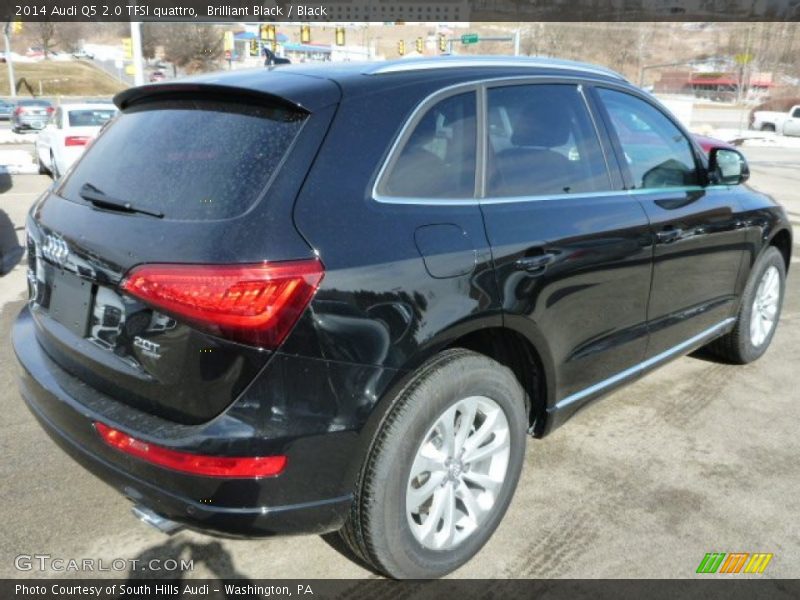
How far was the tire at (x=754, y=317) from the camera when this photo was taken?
14.4 feet

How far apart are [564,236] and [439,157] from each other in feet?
2.08

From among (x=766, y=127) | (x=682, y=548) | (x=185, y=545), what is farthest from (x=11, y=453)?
(x=766, y=127)

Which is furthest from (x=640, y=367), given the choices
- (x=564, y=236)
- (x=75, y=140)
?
(x=75, y=140)

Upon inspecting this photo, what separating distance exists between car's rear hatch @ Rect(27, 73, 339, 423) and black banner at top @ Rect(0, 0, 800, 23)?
19.9m

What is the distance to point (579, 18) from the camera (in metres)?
104

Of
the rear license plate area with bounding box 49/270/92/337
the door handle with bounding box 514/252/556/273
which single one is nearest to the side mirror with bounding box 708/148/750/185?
the door handle with bounding box 514/252/556/273

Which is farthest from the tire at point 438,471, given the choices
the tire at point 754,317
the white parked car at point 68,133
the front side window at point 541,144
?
the white parked car at point 68,133

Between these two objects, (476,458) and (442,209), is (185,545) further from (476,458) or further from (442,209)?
(442,209)

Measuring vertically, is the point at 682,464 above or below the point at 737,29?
below

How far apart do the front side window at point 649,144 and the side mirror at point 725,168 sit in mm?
118

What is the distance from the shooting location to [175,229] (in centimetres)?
212

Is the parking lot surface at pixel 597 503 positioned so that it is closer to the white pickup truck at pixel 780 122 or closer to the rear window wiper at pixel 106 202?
the rear window wiper at pixel 106 202

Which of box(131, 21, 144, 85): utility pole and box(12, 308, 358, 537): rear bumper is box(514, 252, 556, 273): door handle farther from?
box(131, 21, 144, 85): utility pole

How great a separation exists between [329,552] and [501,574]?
658 millimetres
